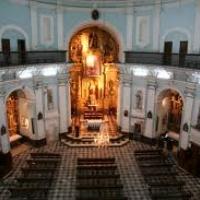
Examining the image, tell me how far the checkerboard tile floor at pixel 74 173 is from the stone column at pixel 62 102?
1457 millimetres

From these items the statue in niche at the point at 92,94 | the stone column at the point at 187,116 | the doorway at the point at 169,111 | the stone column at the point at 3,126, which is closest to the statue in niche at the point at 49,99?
the stone column at the point at 3,126

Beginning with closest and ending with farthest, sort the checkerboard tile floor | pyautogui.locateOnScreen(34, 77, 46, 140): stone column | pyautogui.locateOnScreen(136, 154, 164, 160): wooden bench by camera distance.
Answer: the checkerboard tile floor < pyautogui.locateOnScreen(136, 154, 164, 160): wooden bench < pyautogui.locateOnScreen(34, 77, 46, 140): stone column

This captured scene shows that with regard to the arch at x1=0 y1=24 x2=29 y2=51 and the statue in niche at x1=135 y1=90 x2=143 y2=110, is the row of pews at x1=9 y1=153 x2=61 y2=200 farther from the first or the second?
the arch at x1=0 y1=24 x2=29 y2=51

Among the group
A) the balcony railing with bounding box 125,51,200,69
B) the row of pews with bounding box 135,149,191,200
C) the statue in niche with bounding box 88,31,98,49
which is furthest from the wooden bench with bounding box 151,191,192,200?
the statue in niche with bounding box 88,31,98,49

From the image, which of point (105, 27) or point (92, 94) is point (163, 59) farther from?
point (92, 94)

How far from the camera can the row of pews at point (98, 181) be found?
13344mm

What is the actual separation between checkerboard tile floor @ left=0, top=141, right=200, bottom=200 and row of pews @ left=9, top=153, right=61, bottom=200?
0.46m

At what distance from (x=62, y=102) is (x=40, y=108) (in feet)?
6.42

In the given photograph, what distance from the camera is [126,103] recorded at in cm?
2083

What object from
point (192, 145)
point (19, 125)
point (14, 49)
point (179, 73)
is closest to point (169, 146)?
point (192, 145)

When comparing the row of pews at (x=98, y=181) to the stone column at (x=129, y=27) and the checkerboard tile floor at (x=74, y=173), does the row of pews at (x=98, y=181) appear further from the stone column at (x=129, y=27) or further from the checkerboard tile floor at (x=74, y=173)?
the stone column at (x=129, y=27)

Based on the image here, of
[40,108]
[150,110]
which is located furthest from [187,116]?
[40,108]

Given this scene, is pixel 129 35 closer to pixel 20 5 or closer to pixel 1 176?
pixel 20 5

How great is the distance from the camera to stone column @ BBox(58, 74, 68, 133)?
20.0m
